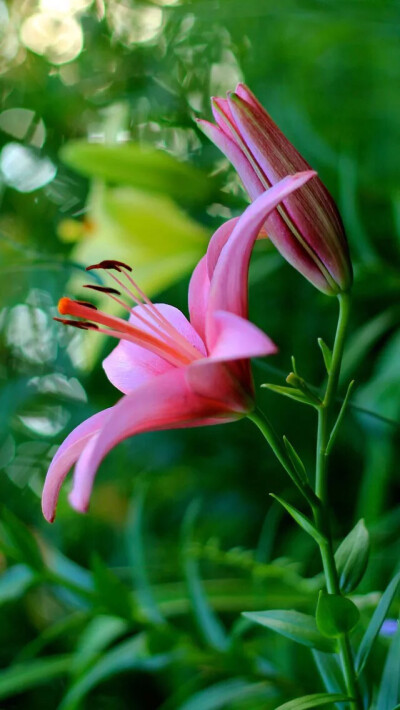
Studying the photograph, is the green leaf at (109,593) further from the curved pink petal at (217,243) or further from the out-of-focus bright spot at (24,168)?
the out-of-focus bright spot at (24,168)

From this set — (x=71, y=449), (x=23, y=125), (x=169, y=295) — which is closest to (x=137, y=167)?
(x=169, y=295)

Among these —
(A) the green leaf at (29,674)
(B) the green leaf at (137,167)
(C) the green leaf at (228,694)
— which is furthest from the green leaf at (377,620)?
(B) the green leaf at (137,167)

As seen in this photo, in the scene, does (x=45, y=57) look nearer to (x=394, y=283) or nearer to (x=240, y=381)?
(x=394, y=283)

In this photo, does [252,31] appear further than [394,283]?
Yes

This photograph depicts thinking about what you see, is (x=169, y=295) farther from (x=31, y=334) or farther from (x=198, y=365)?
(x=198, y=365)

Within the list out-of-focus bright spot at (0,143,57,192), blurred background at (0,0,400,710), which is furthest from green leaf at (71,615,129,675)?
out-of-focus bright spot at (0,143,57,192)

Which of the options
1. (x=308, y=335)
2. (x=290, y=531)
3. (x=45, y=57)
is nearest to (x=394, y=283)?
(x=308, y=335)
